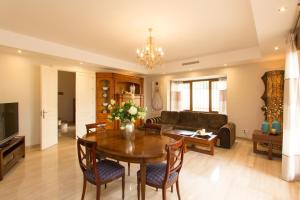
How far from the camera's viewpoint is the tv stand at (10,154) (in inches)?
103

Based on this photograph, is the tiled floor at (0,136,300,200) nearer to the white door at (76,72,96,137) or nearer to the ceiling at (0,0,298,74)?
the white door at (76,72,96,137)

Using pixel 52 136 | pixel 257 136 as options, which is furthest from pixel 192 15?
pixel 52 136

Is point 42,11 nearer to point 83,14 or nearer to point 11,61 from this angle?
point 83,14

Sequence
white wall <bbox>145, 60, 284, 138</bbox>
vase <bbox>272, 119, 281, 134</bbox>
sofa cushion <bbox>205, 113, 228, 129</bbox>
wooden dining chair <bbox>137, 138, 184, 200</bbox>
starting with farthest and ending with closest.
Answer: sofa cushion <bbox>205, 113, 228, 129</bbox>
white wall <bbox>145, 60, 284, 138</bbox>
vase <bbox>272, 119, 281, 134</bbox>
wooden dining chair <bbox>137, 138, 184, 200</bbox>

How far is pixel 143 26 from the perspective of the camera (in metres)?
2.90

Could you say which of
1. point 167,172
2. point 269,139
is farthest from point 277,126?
point 167,172

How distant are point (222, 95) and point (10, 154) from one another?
5750mm

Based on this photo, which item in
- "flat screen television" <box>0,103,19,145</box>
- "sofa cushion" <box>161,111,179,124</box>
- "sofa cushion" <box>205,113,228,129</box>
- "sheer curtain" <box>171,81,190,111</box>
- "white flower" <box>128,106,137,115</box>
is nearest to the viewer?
"white flower" <box>128,106,137,115</box>

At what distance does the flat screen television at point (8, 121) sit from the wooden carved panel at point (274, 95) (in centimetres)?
594

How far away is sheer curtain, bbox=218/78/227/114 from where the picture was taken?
529cm

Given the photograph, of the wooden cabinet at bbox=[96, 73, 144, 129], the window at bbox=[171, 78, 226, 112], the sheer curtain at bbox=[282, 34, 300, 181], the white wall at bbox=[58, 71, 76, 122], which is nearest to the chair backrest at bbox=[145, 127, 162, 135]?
the sheer curtain at bbox=[282, 34, 300, 181]

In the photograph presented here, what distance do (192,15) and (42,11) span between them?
2314 millimetres

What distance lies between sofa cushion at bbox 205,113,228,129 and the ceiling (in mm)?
1691

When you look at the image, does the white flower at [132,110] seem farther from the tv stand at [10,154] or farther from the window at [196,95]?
the window at [196,95]
